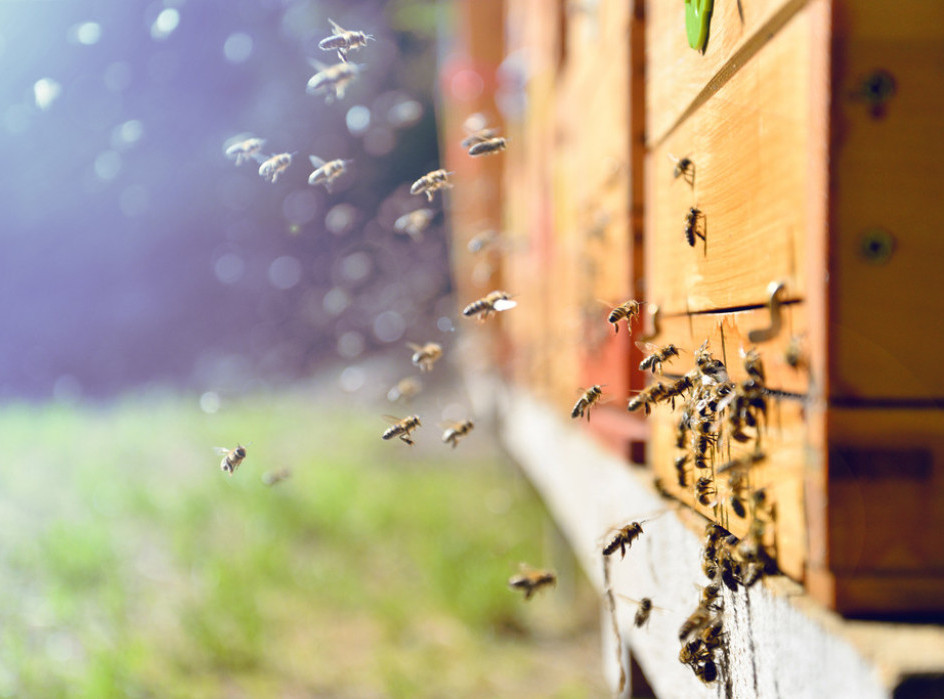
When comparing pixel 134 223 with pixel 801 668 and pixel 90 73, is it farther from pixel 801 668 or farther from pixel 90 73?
pixel 801 668

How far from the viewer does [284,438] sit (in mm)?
7434

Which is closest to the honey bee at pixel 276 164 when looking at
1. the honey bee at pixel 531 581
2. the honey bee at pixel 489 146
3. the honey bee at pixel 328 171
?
the honey bee at pixel 328 171

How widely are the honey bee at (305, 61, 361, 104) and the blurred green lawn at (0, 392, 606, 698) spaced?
A: 2.53m

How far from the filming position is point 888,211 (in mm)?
893

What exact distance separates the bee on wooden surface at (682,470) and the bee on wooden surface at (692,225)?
0.41 metres

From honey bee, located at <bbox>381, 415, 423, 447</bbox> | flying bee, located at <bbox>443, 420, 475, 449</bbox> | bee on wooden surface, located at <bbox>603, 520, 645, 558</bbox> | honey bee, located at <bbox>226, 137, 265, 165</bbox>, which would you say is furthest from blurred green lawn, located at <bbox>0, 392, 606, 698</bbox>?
bee on wooden surface, located at <bbox>603, 520, 645, 558</bbox>

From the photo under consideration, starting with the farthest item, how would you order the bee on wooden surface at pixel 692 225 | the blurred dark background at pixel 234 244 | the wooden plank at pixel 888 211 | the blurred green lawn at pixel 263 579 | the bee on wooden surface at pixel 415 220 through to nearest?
1. the blurred dark background at pixel 234 244
2. the blurred green lawn at pixel 263 579
3. the bee on wooden surface at pixel 415 220
4. the bee on wooden surface at pixel 692 225
5. the wooden plank at pixel 888 211

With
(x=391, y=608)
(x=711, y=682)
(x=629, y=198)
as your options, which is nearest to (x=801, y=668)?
(x=711, y=682)

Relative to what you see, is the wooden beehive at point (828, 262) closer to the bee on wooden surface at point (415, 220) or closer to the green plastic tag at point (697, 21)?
the green plastic tag at point (697, 21)

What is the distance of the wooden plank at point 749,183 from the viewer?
→ 97 centimetres

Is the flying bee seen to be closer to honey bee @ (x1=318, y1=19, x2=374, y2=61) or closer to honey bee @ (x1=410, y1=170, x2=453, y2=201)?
honey bee @ (x1=410, y1=170, x2=453, y2=201)

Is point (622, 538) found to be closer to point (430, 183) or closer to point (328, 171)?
point (430, 183)

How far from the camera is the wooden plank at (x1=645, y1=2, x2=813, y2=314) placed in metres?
0.97

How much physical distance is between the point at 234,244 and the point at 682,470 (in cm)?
1419
